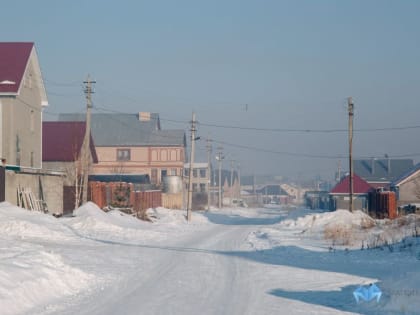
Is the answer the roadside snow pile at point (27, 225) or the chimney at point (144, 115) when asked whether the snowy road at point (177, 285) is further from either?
the chimney at point (144, 115)

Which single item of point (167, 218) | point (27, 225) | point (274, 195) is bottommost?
point (274, 195)

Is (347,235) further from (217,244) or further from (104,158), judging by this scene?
(104,158)

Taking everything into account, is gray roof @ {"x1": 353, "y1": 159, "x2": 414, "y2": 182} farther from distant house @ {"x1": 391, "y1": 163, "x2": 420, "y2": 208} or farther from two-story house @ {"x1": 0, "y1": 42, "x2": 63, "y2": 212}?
two-story house @ {"x1": 0, "y1": 42, "x2": 63, "y2": 212}

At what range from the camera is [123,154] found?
85.9 metres

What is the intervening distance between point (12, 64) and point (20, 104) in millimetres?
2385

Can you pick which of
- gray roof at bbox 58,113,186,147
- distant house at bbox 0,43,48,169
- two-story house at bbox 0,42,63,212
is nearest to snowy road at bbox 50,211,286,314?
two-story house at bbox 0,42,63,212

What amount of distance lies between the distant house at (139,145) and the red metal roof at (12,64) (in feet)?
133

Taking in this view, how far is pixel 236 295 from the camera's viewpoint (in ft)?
43.0

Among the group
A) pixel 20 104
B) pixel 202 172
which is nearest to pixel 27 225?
pixel 20 104

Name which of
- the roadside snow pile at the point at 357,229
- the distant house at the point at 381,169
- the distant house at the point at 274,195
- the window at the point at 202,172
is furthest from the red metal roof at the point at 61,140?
the distant house at the point at 274,195

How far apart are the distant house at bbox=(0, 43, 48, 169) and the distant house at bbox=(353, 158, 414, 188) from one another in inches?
2335

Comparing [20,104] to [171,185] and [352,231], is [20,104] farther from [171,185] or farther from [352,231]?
[171,185]

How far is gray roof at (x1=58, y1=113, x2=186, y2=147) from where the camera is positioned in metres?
84.6

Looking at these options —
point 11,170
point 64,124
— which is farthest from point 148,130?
point 11,170
